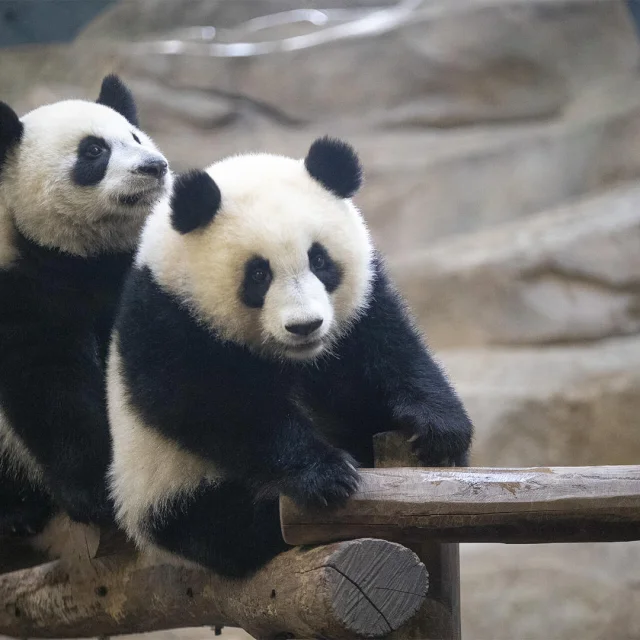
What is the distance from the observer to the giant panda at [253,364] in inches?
102

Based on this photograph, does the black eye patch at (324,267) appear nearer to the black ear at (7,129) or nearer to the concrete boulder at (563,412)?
the black ear at (7,129)

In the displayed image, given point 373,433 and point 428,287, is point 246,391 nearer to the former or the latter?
point 373,433

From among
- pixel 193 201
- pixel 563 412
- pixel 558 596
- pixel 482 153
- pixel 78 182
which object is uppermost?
pixel 193 201

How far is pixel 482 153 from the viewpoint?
7547 mm

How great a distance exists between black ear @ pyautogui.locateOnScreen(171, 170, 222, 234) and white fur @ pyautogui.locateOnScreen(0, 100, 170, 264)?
2.29 feet

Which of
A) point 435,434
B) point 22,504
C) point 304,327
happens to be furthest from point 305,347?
point 22,504

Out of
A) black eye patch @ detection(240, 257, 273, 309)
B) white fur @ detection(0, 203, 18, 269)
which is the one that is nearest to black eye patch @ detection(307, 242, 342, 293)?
black eye patch @ detection(240, 257, 273, 309)

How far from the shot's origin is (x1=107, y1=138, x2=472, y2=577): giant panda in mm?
2588

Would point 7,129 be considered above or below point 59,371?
above

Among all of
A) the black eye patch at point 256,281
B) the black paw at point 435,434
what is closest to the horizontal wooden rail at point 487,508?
the black paw at point 435,434

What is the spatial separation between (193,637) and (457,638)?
3.80 m

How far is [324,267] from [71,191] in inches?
47.7

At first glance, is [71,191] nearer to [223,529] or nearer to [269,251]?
[269,251]

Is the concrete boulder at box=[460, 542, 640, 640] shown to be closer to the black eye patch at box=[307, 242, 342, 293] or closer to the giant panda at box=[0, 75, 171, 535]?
the giant panda at box=[0, 75, 171, 535]
